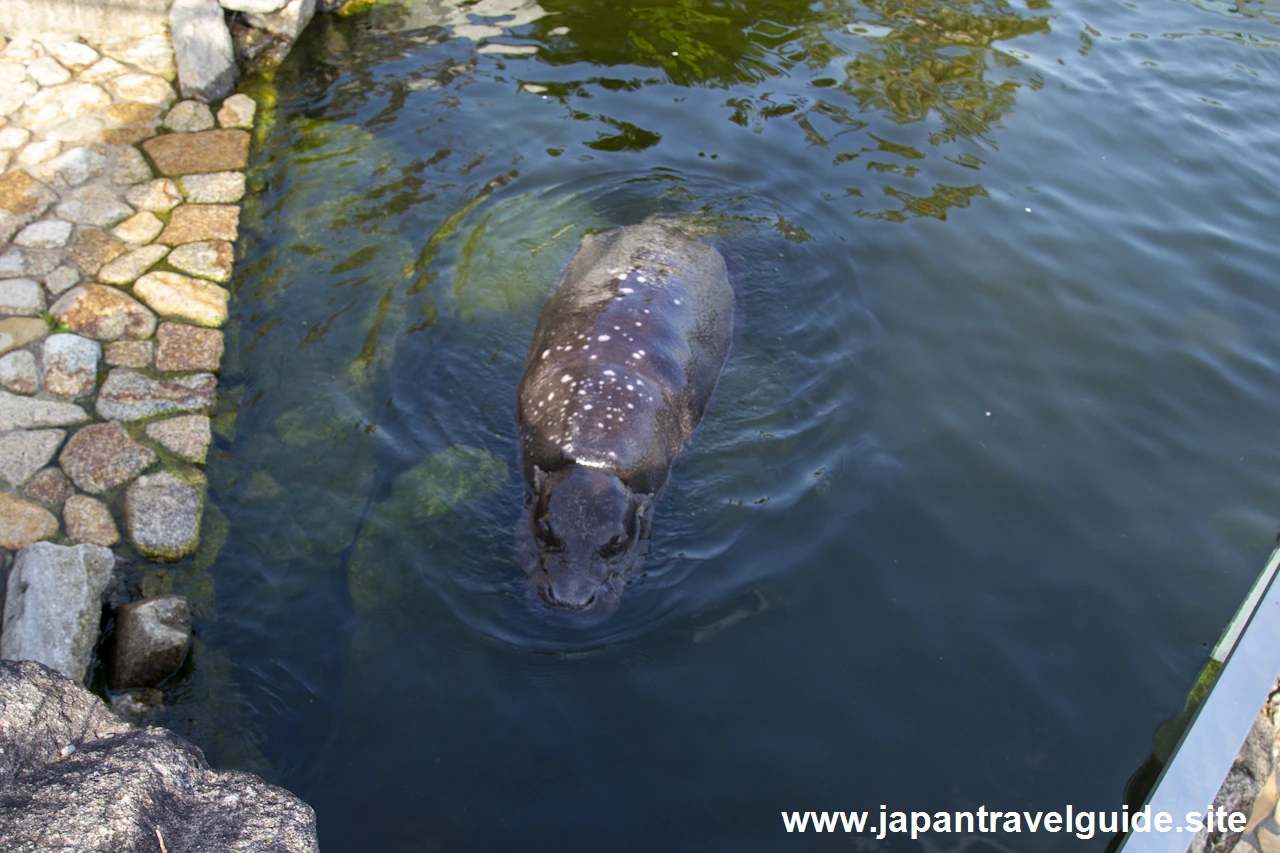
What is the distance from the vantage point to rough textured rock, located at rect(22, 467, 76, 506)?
551 cm

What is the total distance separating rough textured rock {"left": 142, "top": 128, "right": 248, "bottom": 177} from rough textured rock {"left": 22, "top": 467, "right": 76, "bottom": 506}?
3.43 metres

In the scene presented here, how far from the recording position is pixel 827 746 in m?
5.09

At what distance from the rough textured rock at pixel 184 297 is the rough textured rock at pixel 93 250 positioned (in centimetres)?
33

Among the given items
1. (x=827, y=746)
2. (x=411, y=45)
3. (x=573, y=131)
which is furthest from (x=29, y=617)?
(x=411, y=45)

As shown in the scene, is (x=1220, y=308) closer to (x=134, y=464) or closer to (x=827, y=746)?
(x=827, y=746)

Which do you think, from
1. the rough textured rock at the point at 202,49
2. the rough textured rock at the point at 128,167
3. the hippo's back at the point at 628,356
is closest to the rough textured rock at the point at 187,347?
the rough textured rock at the point at 128,167

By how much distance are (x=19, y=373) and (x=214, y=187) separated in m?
2.60

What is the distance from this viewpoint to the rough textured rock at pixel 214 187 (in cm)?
790

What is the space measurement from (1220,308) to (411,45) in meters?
8.50

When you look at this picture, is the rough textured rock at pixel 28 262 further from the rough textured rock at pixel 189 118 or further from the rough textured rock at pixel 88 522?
the rough textured rock at pixel 88 522

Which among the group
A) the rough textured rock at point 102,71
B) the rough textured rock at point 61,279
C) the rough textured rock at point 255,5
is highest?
the rough textured rock at point 255,5

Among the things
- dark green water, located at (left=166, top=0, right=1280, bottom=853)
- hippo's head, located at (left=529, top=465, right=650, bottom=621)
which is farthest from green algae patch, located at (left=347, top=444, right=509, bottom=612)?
hippo's head, located at (left=529, top=465, right=650, bottom=621)

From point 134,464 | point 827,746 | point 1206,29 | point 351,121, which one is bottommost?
point 827,746

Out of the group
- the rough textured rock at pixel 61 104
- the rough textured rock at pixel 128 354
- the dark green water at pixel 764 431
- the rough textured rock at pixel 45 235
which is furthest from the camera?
the rough textured rock at pixel 61 104
